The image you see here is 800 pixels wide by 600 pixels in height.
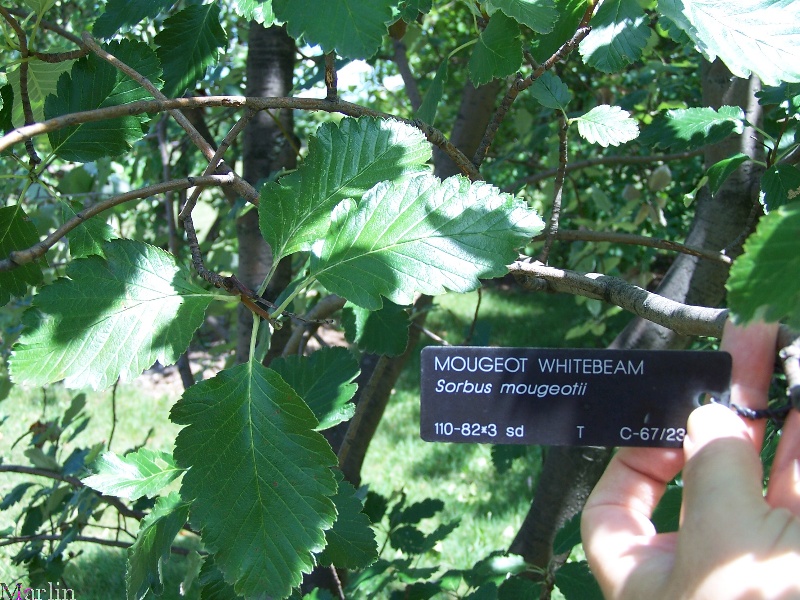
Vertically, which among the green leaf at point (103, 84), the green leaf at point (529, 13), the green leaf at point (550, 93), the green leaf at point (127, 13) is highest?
the green leaf at point (550, 93)

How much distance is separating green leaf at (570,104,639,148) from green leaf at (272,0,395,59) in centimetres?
40

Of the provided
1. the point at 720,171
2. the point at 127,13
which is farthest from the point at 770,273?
the point at 127,13

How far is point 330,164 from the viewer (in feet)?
2.93

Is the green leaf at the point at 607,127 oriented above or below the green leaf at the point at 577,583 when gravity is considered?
above

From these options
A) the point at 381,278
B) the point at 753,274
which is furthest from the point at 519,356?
the point at 753,274

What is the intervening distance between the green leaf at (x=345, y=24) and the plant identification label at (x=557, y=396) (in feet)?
1.13

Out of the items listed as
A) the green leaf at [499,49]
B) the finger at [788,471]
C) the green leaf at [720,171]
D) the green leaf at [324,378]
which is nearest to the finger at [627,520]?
the finger at [788,471]

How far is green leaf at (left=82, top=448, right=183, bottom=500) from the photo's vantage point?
3.47ft

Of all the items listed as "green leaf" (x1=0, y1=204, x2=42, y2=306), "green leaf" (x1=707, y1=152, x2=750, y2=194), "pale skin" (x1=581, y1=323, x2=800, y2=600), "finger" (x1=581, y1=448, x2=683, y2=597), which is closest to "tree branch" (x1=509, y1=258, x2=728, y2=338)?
"pale skin" (x1=581, y1=323, x2=800, y2=600)

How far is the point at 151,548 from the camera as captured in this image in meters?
0.97

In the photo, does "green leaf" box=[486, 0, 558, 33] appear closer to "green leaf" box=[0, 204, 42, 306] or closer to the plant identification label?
the plant identification label

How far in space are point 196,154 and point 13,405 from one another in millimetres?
2591

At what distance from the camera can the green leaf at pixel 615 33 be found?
1083 mm

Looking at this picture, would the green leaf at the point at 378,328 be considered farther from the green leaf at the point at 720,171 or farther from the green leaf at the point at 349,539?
the green leaf at the point at 720,171
